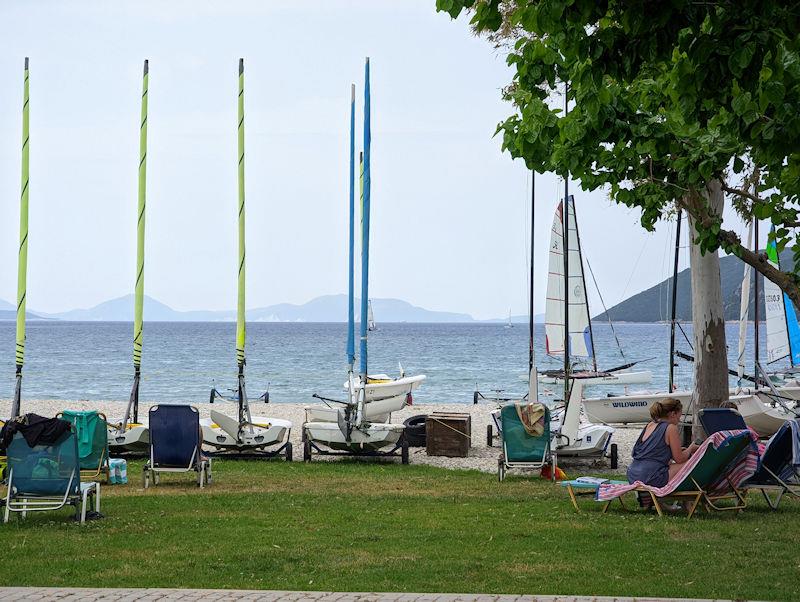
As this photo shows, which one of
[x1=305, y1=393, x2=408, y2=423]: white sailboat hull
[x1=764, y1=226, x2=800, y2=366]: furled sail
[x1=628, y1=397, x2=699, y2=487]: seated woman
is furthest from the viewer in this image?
[x1=764, y1=226, x2=800, y2=366]: furled sail

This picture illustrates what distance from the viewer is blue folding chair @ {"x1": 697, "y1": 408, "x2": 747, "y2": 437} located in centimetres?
1333

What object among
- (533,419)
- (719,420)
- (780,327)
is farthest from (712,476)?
(780,327)

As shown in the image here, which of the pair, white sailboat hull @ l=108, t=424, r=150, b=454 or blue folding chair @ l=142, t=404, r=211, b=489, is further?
white sailboat hull @ l=108, t=424, r=150, b=454

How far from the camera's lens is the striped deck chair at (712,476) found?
1066 cm

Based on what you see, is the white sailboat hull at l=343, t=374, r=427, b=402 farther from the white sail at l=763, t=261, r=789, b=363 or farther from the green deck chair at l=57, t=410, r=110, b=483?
the green deck chair at l=57, t=410, r=110, b=483

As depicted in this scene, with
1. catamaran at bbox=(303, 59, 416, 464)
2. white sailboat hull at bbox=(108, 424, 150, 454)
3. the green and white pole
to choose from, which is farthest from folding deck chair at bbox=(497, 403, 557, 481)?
white sailboat hull at bbox=(108, 424, 150, 454)

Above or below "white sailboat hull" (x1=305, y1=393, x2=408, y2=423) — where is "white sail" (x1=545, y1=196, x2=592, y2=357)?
above

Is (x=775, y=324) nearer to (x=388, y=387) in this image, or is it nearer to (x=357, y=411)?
(x=388, y=387)

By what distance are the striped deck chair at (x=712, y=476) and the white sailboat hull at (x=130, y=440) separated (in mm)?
8246

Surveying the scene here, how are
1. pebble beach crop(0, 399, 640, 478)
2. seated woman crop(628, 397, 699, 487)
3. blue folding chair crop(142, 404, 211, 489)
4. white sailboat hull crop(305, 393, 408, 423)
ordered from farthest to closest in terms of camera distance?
white sailboat hull crop(305, 393, 408, 423) < pebble beach crop(0, 399, 640, 478) < blue folding chair crop(142, 404, 211, 489) < seated woman crop(628, 397, 699, 487)

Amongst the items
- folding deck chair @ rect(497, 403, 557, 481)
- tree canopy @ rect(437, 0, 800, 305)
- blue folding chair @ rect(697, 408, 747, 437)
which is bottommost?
folding deck chair @ rect(497, 403, 557, 481)

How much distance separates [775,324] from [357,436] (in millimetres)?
17000

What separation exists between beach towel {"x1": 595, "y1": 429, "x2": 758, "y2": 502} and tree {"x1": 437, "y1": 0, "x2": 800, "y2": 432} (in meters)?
1.45

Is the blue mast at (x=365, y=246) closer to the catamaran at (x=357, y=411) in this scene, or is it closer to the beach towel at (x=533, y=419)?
the catamaran at (x=357, y=411)
